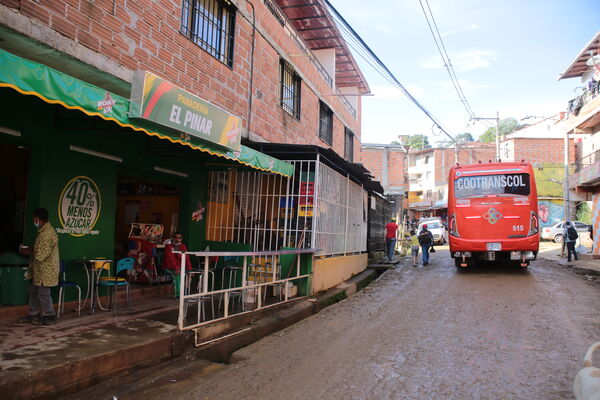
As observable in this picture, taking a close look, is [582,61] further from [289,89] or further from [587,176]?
[289,89]

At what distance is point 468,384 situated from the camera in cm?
441

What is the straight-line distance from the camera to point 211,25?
9336mm

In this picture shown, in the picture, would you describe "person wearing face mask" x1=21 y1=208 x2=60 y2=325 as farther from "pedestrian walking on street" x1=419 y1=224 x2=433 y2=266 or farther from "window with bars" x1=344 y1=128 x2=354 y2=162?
"window with bars" x1=344 y1=128 x2=354 y2=162

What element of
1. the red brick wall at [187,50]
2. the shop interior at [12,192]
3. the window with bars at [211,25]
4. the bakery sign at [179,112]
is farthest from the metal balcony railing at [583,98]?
the shop interior at [12,192]

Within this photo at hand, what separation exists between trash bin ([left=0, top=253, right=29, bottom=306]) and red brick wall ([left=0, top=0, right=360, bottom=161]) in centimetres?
314

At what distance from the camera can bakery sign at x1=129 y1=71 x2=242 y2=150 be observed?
5410mm

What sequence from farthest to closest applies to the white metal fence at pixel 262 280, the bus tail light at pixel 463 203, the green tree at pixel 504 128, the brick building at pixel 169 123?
1. the green tree at pixel 504 128
2. the bus tail light at pixel 463 203
3. the white metal fence at pixel 262 280
4. the brick building at pixel 169 123

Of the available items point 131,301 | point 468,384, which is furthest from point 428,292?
point 131,301

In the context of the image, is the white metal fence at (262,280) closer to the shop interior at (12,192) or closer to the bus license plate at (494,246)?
the shop interior at (12,192)

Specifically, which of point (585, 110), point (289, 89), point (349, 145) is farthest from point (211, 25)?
point (585, 110)

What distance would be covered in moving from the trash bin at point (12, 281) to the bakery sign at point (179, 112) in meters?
2.78

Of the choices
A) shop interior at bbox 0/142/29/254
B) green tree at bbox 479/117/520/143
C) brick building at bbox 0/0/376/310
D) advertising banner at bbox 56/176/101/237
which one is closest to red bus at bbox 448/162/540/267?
brick building at bbox 0/0/376/310

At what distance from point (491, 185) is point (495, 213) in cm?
84

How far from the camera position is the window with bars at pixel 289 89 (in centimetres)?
1271
